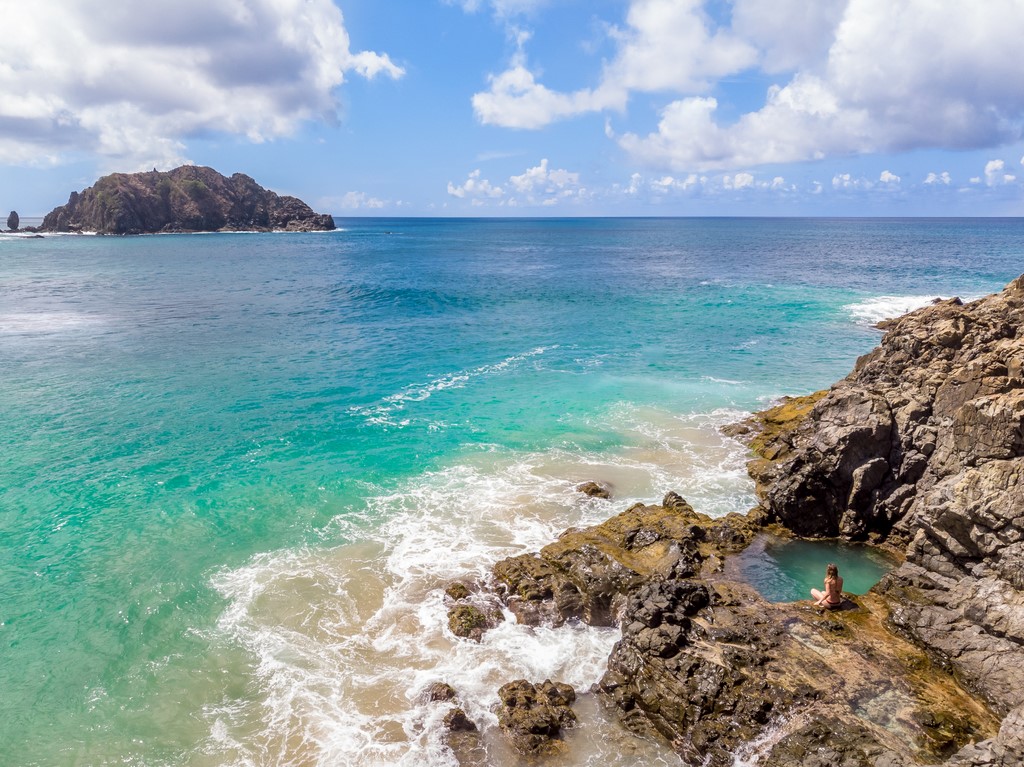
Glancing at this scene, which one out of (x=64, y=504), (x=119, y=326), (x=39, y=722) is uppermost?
→ (x=119, y=326)

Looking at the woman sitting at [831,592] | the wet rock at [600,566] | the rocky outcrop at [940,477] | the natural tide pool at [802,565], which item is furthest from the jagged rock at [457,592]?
the rocky outcrop at [940,477]

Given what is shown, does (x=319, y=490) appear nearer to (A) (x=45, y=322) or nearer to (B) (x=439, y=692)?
(B) (x=439, y=692)

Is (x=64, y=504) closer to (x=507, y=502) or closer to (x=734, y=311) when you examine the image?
(x=507, y=502)

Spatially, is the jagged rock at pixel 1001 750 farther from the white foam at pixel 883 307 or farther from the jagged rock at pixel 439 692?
the white foam at pixel 883 307

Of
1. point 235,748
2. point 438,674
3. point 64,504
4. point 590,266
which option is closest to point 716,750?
point 438,674

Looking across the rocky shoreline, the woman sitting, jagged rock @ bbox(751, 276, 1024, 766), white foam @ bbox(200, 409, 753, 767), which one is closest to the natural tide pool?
the rocky shoreline

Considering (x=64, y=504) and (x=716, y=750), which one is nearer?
(x=716, y=750)
